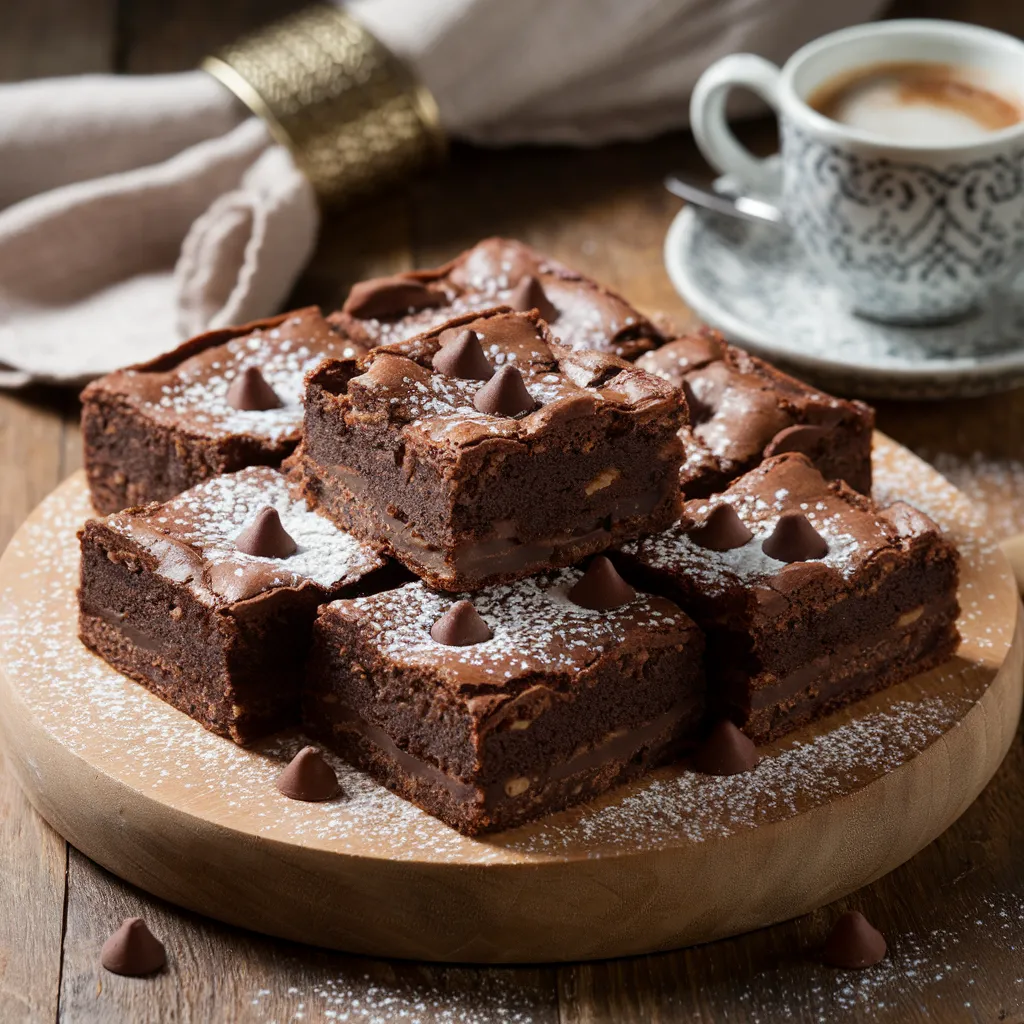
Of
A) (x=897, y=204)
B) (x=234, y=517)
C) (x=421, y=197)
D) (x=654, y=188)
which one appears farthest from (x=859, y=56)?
(x=234, y=517)

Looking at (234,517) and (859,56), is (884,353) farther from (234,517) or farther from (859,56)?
(234,517)

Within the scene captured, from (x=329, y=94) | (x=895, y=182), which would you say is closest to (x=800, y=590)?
(x=895, y=182)

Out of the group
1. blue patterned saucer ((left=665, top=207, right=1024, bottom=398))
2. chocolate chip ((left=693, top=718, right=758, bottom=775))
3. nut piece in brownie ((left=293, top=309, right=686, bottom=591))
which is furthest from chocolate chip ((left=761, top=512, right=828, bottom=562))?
blue patterned saucer ((left=665, top=207, right=1024, bottom=398))

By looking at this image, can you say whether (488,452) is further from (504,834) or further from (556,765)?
(504,834)

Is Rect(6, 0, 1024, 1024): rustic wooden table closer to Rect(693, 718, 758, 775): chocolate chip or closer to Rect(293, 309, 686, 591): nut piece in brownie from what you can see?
Rect(693, 718, 758, 775): chocolate chip

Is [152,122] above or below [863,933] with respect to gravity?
above

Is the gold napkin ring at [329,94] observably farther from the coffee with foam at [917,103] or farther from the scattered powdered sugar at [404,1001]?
the scattered powdered sugar at [404,1001]

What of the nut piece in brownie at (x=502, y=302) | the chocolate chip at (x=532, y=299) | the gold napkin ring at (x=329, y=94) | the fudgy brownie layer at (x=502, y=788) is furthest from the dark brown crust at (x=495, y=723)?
the gold napkin ring at (x=329, y=94)
